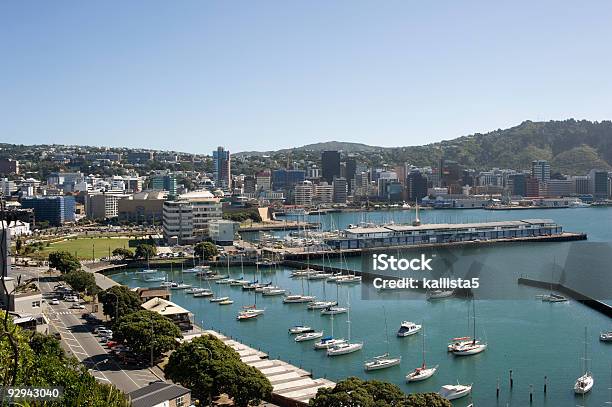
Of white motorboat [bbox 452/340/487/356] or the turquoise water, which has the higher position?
white motorboat [bbox 452/340/487/356]

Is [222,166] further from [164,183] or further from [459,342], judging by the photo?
[459,342]

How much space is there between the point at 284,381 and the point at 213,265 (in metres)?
11.2

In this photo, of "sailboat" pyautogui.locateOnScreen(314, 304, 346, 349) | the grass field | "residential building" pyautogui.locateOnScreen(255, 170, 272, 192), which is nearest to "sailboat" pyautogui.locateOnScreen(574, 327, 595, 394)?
"sailboat" pyautogui.locateOnScreen(314, 304, 346, 349)

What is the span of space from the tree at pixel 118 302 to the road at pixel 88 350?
0.41 meters

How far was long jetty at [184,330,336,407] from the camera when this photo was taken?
6.63 m

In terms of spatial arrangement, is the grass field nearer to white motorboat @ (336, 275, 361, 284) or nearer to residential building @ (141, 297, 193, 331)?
white motorboat @ (336, 275, 361, 284)

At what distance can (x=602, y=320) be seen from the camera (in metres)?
10.9

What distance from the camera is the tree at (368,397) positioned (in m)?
5.45

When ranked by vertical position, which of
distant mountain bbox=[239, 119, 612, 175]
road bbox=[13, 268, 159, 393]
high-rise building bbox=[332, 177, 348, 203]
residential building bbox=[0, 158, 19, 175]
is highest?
distant mountain bbox=[239, 119, 612, 175]

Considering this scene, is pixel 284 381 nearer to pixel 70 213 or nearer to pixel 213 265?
pixel 213 265

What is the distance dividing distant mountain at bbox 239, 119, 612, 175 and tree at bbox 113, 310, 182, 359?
2560 inches

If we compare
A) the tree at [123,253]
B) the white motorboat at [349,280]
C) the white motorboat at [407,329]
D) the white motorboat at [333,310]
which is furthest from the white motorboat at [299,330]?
the tree at [123,253]

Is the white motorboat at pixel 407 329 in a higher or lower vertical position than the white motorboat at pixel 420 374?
higher

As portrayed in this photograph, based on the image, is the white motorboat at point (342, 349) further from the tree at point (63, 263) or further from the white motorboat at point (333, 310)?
the tree at point (63, 263)
